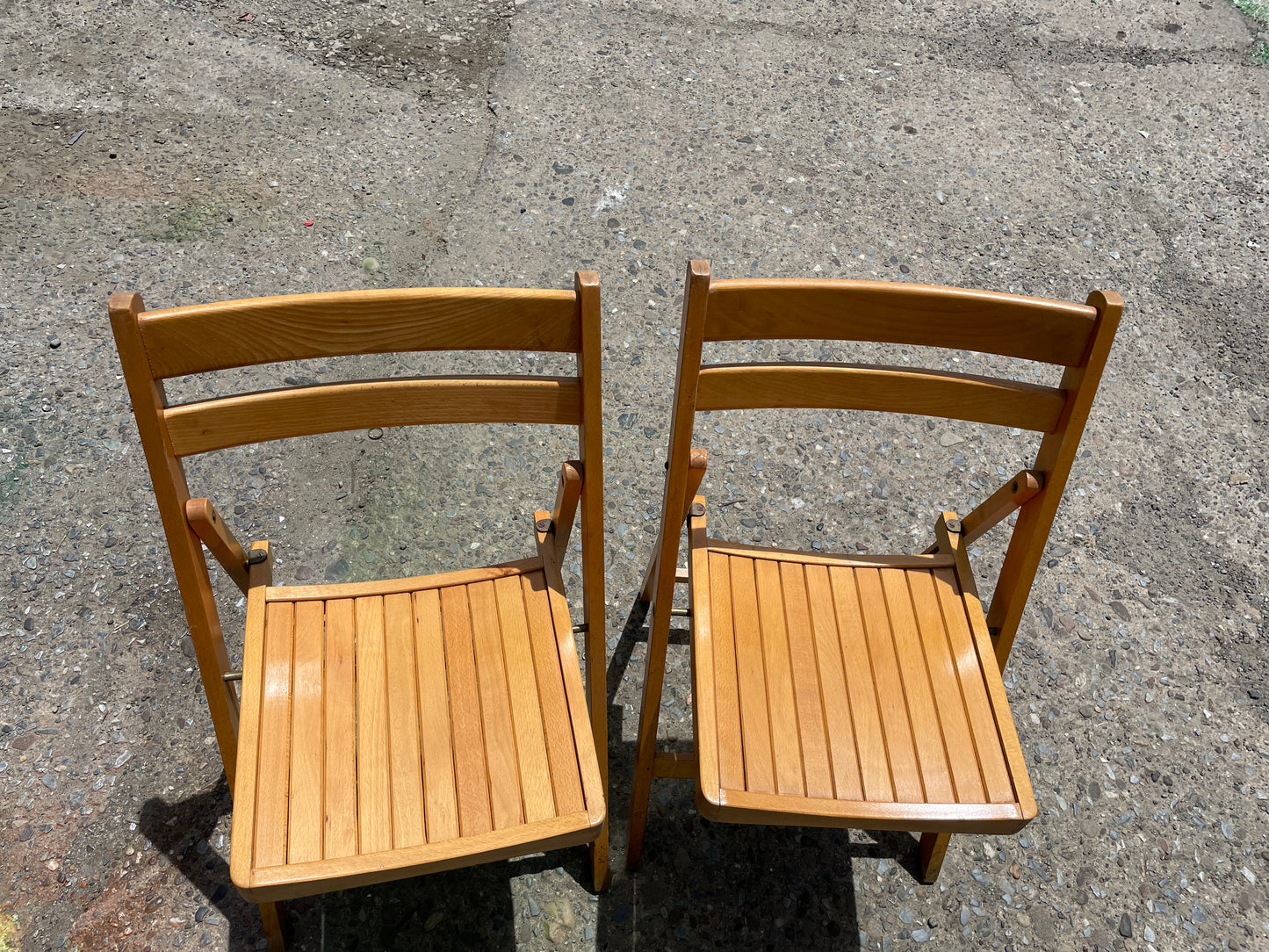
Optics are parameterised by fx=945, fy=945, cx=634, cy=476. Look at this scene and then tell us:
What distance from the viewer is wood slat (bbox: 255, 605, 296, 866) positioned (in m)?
1.37

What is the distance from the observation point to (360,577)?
238 centimetres

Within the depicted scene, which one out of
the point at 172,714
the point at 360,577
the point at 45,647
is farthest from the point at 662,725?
the point at 45,647

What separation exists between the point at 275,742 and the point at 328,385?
0.57m

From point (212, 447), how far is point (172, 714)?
924mm

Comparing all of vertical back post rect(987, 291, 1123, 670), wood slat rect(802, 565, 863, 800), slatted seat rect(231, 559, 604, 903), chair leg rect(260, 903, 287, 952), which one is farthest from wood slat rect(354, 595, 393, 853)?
vertical back post rect(987, 291, 1123, 670)

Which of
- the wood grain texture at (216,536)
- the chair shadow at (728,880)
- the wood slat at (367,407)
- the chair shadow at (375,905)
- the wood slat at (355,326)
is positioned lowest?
the chair shadow at (728,880)

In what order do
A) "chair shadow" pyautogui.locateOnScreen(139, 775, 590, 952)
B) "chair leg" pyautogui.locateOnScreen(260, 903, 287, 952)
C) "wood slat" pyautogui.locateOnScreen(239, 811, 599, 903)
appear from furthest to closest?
"chair shadow" pyautogui.locateOnScreen(139, 775, 590, 952) → "chair leg" pyautogui.locateOnScreen(260, 903, 287, 952) → "wood slat" pyautogui.locateOnScreen(239, 811, 599, 903)

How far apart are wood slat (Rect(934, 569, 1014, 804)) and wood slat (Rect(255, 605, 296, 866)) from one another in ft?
3.58

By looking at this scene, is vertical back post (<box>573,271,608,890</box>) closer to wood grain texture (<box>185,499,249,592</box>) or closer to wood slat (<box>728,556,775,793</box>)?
wood slat (<box>728,556,775,793</box>)

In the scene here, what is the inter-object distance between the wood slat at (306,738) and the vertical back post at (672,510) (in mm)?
581

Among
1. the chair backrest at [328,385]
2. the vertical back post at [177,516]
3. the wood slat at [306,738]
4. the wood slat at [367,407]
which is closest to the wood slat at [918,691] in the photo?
the chair backrest at [328,385]

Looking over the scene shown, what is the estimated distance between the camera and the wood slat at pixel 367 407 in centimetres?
149

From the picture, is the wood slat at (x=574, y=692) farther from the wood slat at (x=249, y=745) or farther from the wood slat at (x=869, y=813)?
the wood slat at (x=249, y=745)

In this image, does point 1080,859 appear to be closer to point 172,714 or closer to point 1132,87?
point 172,714
